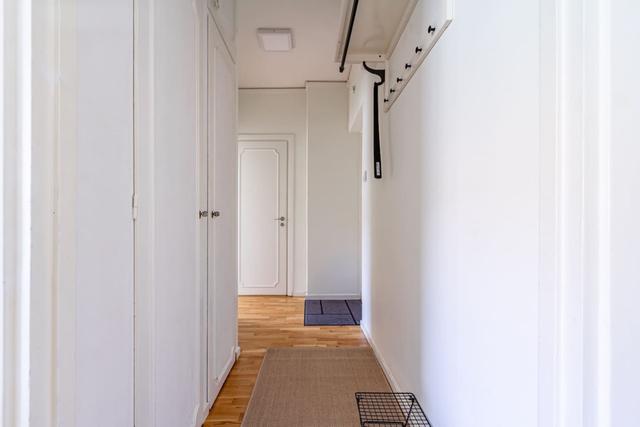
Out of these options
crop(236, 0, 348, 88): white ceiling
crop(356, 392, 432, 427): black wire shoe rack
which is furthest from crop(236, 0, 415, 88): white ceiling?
crop(356, 392, 432, 427): black wire shoe rack

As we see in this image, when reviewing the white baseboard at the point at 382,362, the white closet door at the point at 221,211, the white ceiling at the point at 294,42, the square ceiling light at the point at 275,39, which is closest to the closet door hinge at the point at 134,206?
the white closet door at the point at 221,211

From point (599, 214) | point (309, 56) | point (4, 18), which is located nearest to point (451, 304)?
point (599, 214)

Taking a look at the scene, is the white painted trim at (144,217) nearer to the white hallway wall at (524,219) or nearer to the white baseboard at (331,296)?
the white hallway wall at (524,219)

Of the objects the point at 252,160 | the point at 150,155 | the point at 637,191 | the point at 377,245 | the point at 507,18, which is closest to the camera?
the point at 637,191

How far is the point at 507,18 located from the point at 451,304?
34.0 inches

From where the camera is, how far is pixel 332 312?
12.7 feet

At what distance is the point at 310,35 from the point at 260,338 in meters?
2.76

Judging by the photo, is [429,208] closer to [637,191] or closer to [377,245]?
[637,191]

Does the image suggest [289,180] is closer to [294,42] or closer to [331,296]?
[331,296]

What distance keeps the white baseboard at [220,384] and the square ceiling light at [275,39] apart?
266cm

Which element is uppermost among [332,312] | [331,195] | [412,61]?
[412,61]

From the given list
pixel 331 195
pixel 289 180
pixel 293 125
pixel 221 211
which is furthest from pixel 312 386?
pixel 293 125

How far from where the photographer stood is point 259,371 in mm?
2340

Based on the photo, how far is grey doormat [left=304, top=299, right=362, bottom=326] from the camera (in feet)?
Answer: 11.5
